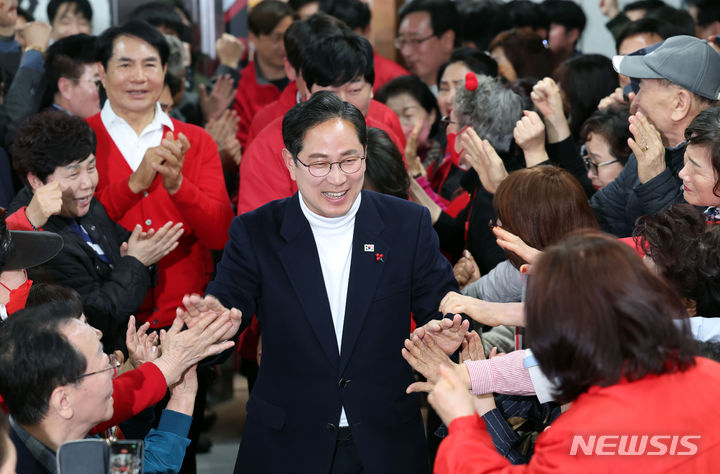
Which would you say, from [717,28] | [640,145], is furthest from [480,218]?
[717,28]

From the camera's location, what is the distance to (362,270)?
8.25 ft

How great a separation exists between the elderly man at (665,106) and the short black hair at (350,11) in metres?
3.02

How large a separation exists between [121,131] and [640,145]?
206 centimetres

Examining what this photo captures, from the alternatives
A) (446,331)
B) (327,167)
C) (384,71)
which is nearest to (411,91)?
(384,71)

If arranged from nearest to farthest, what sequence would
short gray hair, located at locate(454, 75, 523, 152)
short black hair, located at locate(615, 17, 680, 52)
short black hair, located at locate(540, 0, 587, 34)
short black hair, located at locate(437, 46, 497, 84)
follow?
short gray hair, located at locate(454, 75, 523, 152), short black hair, located at locate(615, 17, 680, 52), short black hair, located at locate(437, 46, 497, 84), short black hair, located at locate(540, 0, 587, 34)

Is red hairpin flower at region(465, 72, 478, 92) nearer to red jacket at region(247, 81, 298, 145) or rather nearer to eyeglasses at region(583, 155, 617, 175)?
eyeglasses at region(583, 155, 617, 175)

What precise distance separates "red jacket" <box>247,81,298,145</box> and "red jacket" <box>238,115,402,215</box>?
1.73 feet

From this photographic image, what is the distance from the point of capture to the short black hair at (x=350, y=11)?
607 centimetres

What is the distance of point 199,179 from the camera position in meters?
3.76

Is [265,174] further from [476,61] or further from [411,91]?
[476,61]

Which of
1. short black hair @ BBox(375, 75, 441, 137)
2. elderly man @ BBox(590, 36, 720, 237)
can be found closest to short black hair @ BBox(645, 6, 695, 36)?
short black hair @ BBox(375, 75, 441, 137)

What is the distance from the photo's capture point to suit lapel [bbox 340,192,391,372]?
247 cm

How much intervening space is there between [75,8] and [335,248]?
4077mm

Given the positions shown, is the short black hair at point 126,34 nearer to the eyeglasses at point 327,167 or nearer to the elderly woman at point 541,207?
the eyeglasses at point 327,167
